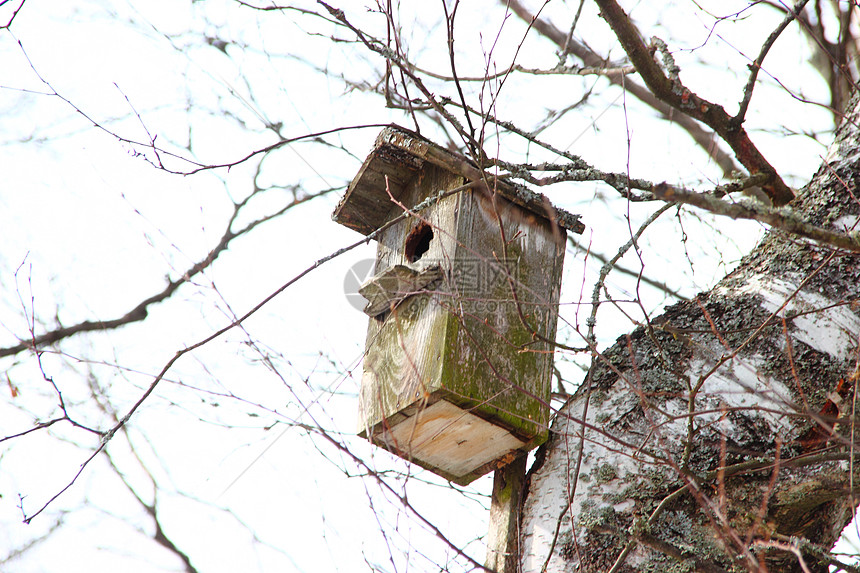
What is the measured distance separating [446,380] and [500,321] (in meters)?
0.26

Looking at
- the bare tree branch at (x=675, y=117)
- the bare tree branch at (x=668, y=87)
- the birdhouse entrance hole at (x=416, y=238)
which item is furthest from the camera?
the bare tree branch at (x=675, y=117)

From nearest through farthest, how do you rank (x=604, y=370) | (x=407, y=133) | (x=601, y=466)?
1. (x=601, y=466)
2. (x=604, y=370)
3. (x=407, y=133)

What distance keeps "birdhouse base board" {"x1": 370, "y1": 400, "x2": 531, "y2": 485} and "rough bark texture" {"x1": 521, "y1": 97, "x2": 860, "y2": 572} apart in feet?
0.44

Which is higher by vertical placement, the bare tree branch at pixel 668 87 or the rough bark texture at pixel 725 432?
the bare tree branch at pixel 668 87

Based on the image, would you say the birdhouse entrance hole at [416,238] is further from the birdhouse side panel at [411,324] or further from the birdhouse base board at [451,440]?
the birdhouse base board at [451,440]

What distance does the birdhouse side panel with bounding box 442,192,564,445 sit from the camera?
6.74 ft

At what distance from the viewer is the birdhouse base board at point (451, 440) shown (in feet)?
6.95

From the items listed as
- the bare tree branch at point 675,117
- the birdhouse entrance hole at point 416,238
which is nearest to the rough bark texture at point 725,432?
the birdhouse entrance hole at point 416,238

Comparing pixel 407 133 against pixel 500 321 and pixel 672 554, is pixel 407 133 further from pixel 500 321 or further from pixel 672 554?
pixel 672 554

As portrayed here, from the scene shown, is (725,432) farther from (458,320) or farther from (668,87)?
(668,87)

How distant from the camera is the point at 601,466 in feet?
6.56

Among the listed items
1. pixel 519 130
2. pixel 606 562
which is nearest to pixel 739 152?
pixel 519 130

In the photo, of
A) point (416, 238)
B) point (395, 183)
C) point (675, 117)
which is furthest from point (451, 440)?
point (675, 117)

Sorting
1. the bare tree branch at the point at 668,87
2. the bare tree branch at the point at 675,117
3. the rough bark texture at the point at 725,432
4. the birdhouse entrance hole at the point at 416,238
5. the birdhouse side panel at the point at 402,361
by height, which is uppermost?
the bare tree branch at the point at 675,117
